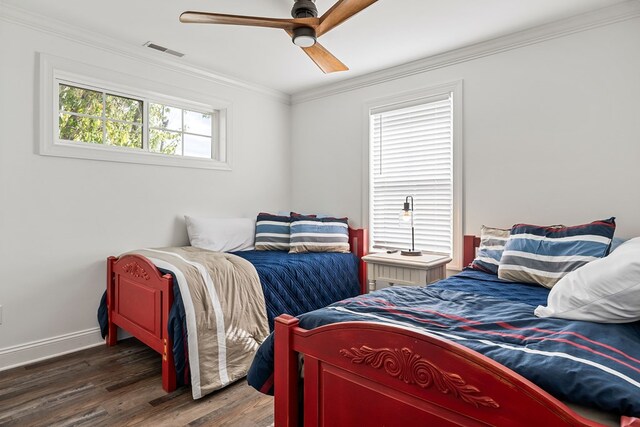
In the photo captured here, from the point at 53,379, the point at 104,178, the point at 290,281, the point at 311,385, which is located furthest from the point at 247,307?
the point at 104,178

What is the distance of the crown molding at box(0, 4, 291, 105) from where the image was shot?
249cm

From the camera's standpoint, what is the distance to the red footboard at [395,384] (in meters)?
0.88

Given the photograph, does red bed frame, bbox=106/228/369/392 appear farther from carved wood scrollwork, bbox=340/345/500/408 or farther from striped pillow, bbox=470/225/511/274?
striped pillow, bbox=470/225/511/274

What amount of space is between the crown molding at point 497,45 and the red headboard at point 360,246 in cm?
150

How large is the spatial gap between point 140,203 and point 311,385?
2440mm

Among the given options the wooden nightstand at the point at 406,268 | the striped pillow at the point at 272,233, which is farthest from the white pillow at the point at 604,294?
the striped pillow at the point at 272,233

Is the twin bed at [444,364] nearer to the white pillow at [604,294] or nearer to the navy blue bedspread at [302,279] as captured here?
the white pillow at [604,294]

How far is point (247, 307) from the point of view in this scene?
2.35 m

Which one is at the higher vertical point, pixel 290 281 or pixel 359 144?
pixel 359 144

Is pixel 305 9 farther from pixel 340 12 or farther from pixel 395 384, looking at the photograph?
pixel 395 384

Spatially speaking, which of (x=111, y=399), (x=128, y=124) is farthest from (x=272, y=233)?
(x=111, y=399)

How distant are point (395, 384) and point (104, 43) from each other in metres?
3.20

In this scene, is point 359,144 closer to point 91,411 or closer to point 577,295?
point 577,295

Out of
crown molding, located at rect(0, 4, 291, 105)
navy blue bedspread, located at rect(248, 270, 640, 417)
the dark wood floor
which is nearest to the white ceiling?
crown molding, located at rect(0, 4, 291, 105)
